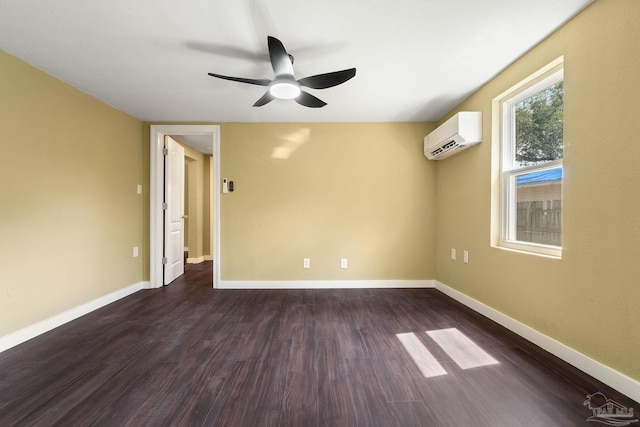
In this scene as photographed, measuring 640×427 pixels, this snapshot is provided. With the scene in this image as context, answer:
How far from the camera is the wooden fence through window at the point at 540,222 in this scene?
1.76 meters

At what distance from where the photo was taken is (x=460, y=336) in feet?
6.42

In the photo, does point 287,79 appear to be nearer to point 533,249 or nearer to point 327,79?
point 327,79

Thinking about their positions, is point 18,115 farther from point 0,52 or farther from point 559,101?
point 559,101

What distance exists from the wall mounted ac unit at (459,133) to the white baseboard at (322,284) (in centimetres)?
176

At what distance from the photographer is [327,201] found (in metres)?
3.27

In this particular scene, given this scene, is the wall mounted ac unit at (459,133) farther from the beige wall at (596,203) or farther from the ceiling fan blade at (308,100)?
the ceiling fan blade at (308,100)

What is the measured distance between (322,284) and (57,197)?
2902 mm

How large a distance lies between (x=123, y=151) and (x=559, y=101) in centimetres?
439

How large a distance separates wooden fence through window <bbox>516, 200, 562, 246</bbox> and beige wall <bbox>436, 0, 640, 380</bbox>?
0.53 feet

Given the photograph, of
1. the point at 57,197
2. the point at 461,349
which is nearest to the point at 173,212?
the point at 57,197

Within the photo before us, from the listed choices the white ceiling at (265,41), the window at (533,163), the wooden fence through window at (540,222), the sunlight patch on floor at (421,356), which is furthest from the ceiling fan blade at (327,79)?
the sunlight patch on floor at (421,356)

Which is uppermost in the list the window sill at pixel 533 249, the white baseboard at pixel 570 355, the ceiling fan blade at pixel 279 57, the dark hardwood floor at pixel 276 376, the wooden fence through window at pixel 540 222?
the ceiling fan blade at pixel 279 57

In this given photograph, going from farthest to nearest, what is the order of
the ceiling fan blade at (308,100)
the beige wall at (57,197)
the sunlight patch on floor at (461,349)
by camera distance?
the ceiling fan blade at (308,100) → the beige wall at (57,197) → the sunlight patch on floor at (461,349)

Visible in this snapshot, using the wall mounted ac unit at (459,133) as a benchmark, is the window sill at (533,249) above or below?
below
